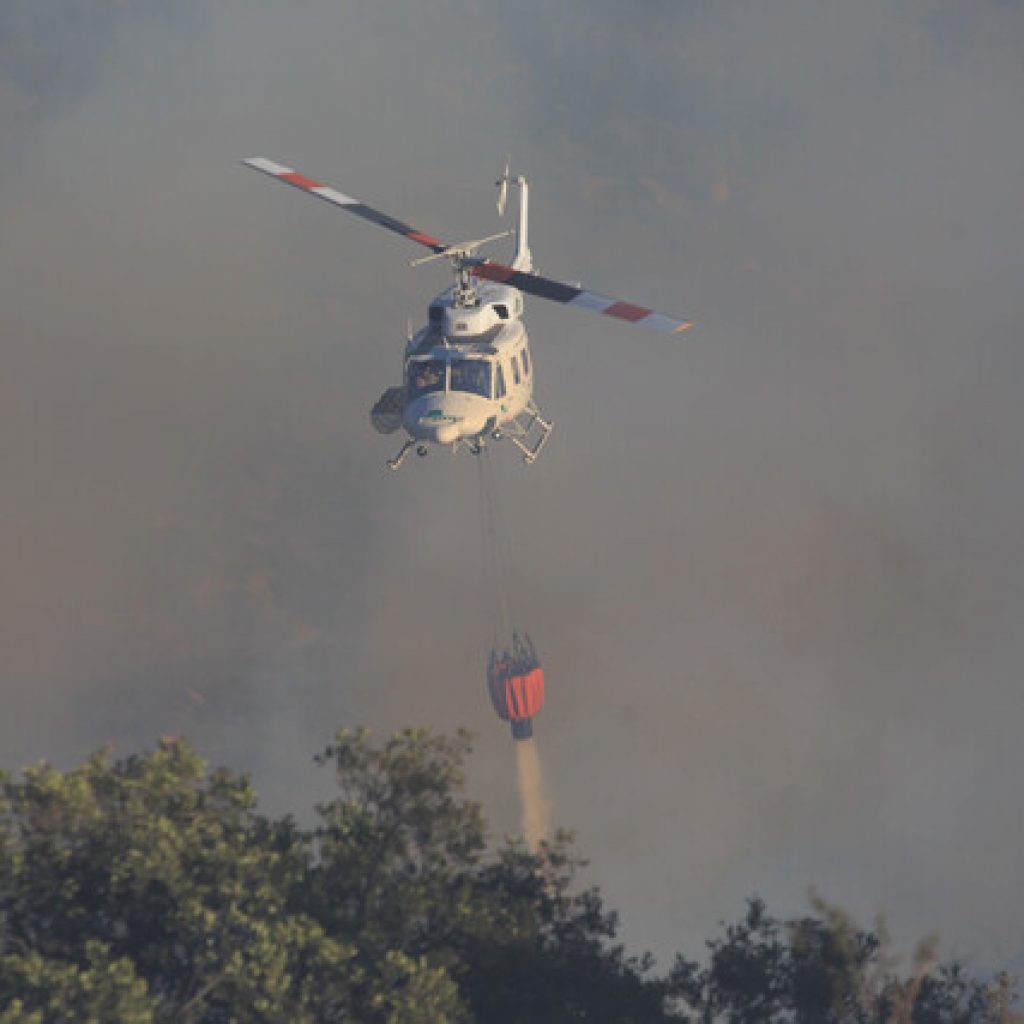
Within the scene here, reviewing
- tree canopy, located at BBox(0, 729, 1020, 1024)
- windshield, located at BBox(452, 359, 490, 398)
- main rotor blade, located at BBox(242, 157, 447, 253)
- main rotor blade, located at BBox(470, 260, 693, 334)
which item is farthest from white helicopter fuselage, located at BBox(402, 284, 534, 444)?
tree canopy, located at BBox(0, 729, 1020, 1024)

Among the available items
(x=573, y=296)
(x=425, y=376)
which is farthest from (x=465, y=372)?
(x=573, y=296)

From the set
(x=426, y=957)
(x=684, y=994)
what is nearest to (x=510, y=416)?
(x=684, y=994)

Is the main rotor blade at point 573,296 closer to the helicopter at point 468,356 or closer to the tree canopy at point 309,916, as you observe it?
the helicopter at point 468,356

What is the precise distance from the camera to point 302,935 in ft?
188

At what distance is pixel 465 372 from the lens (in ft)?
323

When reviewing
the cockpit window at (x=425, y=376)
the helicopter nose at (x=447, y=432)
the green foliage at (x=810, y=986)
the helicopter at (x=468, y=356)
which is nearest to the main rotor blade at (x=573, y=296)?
the helicopter at (x=468, y=356)

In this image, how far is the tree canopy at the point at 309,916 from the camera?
189ft

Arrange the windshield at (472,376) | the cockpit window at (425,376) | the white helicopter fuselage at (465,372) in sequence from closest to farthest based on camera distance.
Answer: the white helicopter fuselage at (465,372), the windshield at (472,376), the cockpit window at (425,376)

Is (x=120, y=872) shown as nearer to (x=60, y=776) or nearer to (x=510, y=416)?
(x=60, y=776)

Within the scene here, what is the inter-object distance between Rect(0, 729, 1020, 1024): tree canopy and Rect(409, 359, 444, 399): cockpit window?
3526cm

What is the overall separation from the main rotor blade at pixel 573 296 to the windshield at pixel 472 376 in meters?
4.48

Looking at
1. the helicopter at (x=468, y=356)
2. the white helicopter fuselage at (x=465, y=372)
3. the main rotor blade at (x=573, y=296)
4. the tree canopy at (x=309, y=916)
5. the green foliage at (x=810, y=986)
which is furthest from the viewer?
the white helicopter fuselage at (x=465, y=372)

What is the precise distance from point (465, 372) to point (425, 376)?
2063 millimetres

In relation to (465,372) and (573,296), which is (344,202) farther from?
(573,296)
